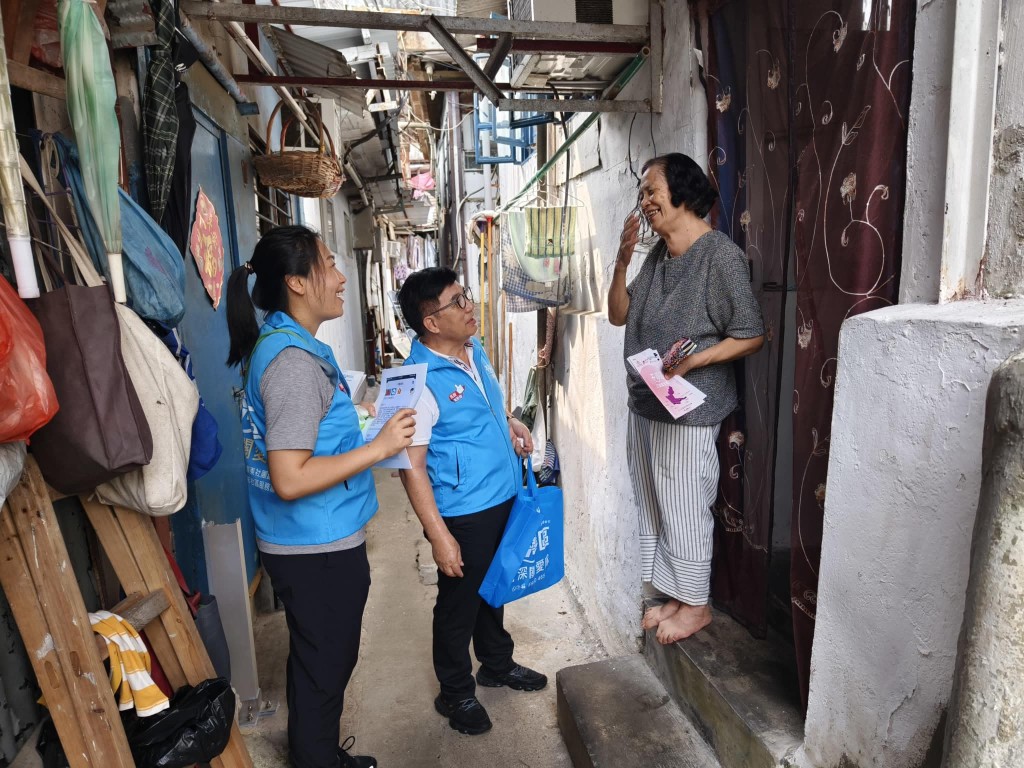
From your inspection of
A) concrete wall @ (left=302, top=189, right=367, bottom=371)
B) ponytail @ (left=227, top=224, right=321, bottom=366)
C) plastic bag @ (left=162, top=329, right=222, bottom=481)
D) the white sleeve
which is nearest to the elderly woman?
the white sleeve

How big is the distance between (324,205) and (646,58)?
6341 millimetres

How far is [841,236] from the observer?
1724 mm

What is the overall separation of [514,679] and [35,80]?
309cm

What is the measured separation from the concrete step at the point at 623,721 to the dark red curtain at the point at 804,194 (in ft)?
1.61

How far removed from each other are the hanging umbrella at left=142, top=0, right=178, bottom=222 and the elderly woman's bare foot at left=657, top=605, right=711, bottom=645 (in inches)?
102

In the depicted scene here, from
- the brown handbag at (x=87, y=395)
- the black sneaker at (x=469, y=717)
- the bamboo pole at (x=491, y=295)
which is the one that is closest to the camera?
the brown handbag at (x=87, y=395)

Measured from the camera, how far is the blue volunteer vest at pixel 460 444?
8.62ft

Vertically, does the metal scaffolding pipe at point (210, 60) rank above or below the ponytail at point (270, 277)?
above

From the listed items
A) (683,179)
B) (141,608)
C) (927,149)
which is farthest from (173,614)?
(927,149)

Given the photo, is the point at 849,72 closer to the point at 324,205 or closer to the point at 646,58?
the point at 646,58

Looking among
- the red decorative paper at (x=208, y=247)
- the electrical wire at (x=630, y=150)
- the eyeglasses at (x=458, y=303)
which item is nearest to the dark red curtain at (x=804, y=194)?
the electrical wire at (x=630, y=150)

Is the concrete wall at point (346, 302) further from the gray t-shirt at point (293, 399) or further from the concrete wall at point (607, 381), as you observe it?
the gray t-shirt at point (293, 399)

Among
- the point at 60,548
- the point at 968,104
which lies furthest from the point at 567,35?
the point at 60,548

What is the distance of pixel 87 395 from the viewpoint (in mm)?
1583
